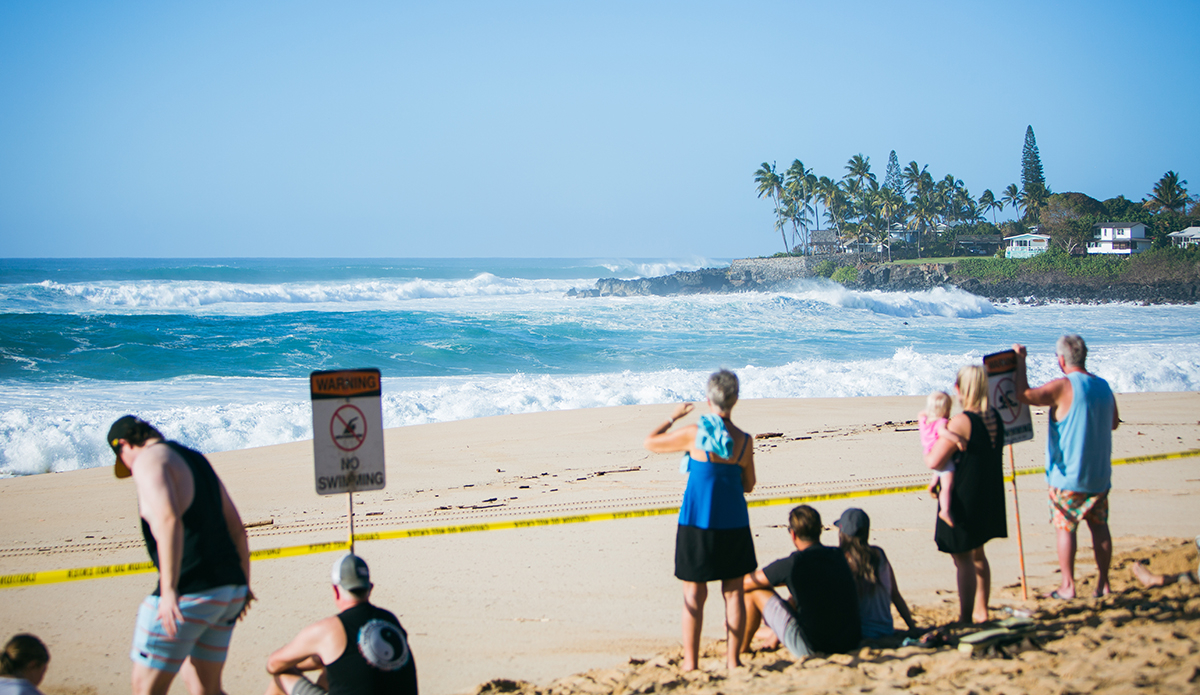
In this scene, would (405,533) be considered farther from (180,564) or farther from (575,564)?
(180,564)

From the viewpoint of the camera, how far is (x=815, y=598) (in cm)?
409

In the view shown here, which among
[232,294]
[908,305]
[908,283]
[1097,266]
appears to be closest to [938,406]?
[908,305]

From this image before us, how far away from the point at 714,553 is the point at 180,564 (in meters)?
2.55

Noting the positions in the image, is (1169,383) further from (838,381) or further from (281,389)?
(281,389)

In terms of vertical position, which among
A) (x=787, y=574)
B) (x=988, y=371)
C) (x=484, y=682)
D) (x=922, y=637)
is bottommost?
(x=484, y=682)

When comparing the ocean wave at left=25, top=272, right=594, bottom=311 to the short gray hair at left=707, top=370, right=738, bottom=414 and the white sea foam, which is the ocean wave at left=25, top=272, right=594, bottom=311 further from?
the short gray hair at left=707, top=370, right=738, bottom=414

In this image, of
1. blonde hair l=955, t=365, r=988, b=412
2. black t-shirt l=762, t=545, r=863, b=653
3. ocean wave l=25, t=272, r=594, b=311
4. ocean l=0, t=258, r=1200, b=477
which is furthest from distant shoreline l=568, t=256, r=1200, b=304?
black t-shirt l=762, t=545, r=863, b=653

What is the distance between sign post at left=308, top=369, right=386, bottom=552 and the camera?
4.50 meters

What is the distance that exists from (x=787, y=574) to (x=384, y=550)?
4.14m

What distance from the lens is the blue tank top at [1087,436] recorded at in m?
4.71

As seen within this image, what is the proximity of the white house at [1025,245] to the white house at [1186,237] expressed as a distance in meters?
10.5

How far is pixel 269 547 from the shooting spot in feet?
23.5

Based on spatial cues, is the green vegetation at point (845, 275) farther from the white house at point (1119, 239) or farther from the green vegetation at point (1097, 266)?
the white house at point (1119, 239)

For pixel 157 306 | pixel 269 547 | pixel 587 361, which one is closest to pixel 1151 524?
pixel 269 547
